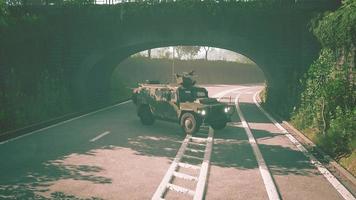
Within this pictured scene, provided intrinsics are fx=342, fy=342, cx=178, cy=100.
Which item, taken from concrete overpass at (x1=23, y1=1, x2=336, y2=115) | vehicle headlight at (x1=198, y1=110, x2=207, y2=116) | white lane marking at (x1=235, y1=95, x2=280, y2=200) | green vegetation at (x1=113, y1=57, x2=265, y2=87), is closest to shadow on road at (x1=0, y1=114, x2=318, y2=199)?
white lane marking at (x1=235, y1=95, x2=280, y2=200)

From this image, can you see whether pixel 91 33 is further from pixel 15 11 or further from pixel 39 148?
pixel 39 148

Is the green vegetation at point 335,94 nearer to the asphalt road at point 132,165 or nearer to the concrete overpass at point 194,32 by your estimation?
the asphalt road at point 132,165

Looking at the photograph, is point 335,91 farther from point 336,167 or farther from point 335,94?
point 336,167

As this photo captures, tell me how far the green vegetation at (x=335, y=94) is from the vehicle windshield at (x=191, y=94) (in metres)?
4.23

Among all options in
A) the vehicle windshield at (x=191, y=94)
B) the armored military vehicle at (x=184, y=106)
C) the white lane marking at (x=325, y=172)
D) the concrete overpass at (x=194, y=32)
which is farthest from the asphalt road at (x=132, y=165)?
the concrete overpass at (x=194, y=32)

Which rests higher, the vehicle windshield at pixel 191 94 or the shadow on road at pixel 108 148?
the vehicle windshield at pixel 191 94

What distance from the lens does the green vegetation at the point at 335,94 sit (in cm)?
1020

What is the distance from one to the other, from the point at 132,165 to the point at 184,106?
4.78 m

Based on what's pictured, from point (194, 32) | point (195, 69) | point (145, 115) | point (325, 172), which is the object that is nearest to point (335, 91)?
point (325, 172)

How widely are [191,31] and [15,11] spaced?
10281 mm

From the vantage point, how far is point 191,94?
1405 centimetres

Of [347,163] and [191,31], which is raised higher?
[191,31]

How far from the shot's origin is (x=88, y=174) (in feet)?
26.8

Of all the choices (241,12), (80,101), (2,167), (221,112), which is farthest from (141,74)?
(2,167)
